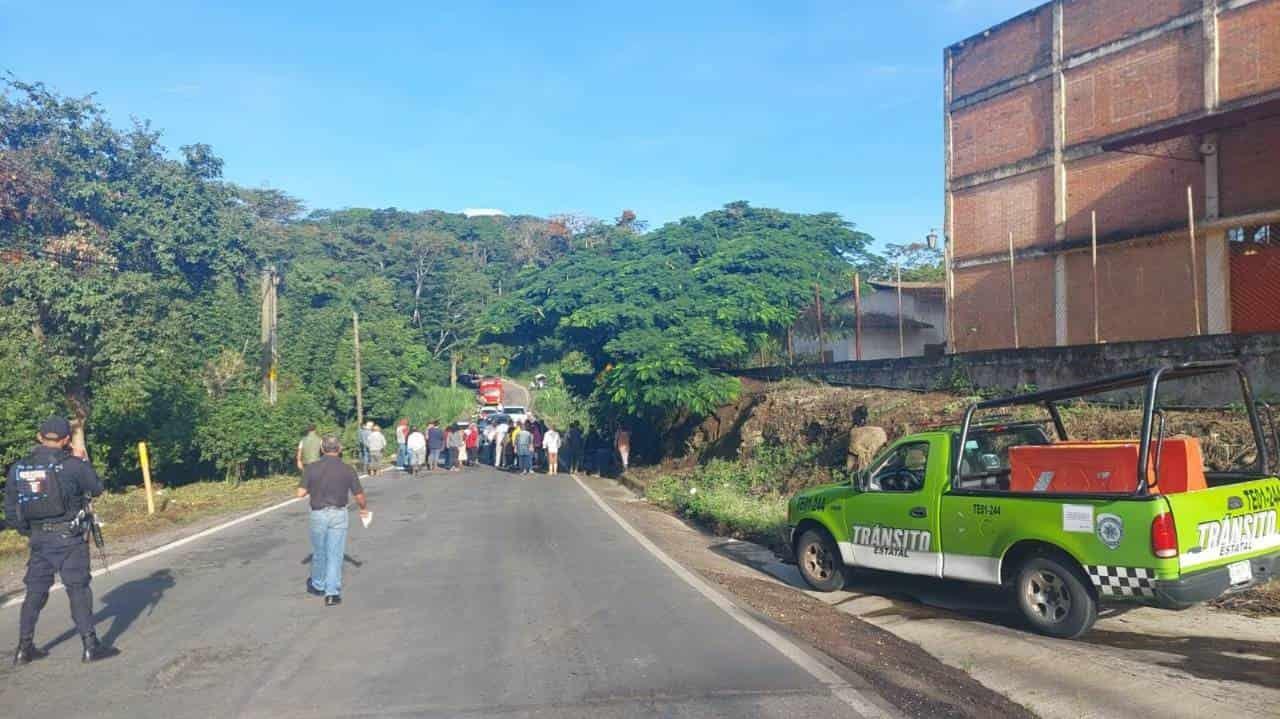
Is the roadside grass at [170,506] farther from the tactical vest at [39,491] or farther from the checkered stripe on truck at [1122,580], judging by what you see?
the checkered stripe on truck at [1122,580]

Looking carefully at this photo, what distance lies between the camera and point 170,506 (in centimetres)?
2075

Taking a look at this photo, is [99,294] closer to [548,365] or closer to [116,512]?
[116,512]

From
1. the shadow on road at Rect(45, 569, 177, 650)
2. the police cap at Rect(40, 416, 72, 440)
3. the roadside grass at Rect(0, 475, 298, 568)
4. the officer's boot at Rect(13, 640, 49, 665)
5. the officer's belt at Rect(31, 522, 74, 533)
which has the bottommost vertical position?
the roadside grass at Rect(0, 475, 298, 568)

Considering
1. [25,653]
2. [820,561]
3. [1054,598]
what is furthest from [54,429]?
[1054,598]

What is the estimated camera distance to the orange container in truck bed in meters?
8.20

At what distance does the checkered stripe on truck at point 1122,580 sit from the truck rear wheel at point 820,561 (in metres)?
3.06

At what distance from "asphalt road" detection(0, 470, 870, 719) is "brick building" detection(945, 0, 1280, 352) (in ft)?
45.0

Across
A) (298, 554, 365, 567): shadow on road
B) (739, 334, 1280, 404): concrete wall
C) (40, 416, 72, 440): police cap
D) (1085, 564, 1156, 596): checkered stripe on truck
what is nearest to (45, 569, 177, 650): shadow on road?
(40, 416, 72, 440): police cap

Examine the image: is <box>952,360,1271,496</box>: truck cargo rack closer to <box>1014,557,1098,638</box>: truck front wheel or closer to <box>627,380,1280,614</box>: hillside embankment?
<box>1014,557,1098,638</box>: truck front wheel

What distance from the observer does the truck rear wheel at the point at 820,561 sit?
10.6 metres

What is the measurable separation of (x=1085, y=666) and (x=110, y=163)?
36640 mm

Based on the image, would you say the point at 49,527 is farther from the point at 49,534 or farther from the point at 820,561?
the point at 820,561

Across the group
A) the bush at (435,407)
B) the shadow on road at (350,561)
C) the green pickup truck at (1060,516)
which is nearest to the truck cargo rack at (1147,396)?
the green pickup truck at (1060,516)

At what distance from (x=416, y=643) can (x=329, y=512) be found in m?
2.35
